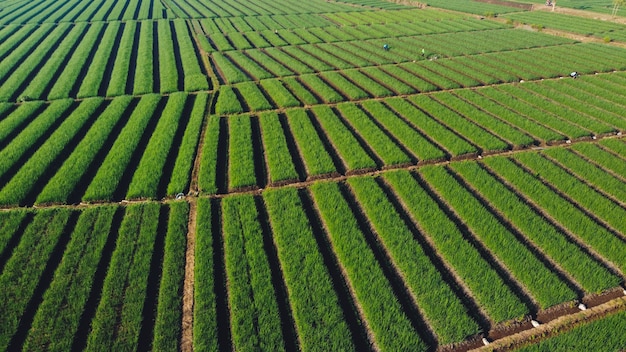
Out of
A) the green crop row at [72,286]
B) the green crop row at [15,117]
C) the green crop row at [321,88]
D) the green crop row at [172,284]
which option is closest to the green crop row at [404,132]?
the green crop row at [321,88]

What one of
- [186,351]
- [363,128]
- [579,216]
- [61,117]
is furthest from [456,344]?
[61,117]

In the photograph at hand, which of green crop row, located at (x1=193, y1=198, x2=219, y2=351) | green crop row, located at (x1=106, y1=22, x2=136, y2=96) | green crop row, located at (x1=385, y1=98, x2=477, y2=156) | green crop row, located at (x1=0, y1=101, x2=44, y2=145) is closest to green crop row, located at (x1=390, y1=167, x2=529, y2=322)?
green crop row, located at (x1=385, y1=98, x2=477, y2=156)

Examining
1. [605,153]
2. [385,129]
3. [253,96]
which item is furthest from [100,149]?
[605,153]

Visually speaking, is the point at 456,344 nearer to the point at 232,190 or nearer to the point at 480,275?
the point at 480,275

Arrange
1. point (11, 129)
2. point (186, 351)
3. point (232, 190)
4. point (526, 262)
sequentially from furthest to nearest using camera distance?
point (11, 129)
point (232, 190)
point (526, 262)
point (186, 351)

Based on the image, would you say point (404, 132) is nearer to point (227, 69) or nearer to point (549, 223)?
point (549, 223)

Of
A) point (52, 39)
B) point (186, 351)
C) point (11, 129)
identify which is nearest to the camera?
point (186, 351)

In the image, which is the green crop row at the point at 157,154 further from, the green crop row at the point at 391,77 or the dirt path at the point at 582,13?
the dirt path at the point at 582,13
